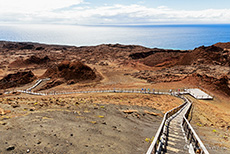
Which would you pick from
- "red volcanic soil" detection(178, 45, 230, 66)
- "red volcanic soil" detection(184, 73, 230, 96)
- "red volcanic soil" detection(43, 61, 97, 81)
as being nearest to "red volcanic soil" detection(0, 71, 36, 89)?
"red volcanic soil" detection(43, 61, 97, 81)

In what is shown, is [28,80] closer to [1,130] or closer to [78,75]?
[78,75]

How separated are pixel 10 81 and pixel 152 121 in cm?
3849

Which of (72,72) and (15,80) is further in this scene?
(72,72)

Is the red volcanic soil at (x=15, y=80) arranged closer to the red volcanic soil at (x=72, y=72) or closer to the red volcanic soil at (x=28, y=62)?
the red volcanic soil at (x=72, y=72)

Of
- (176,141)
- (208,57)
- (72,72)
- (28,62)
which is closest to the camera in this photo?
(176,141)

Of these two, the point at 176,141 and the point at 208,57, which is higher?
the point at 208,57

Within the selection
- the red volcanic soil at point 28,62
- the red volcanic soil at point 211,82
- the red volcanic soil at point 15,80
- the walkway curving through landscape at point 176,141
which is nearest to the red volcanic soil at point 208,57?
the red volcanic soil at point 211,82

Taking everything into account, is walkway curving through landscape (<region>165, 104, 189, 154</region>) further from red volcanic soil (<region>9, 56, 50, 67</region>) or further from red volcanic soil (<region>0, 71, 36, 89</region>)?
red volcanic soil (<region>9, 56, 50, 67</region>)

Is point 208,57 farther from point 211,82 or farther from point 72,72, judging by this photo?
point 72,72

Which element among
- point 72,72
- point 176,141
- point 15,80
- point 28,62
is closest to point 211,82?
point 176,141

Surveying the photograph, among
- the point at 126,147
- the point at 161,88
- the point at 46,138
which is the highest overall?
the point at 46,138

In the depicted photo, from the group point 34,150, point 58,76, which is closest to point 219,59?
point 58,76

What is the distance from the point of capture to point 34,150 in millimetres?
6180

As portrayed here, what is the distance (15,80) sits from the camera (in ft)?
127
